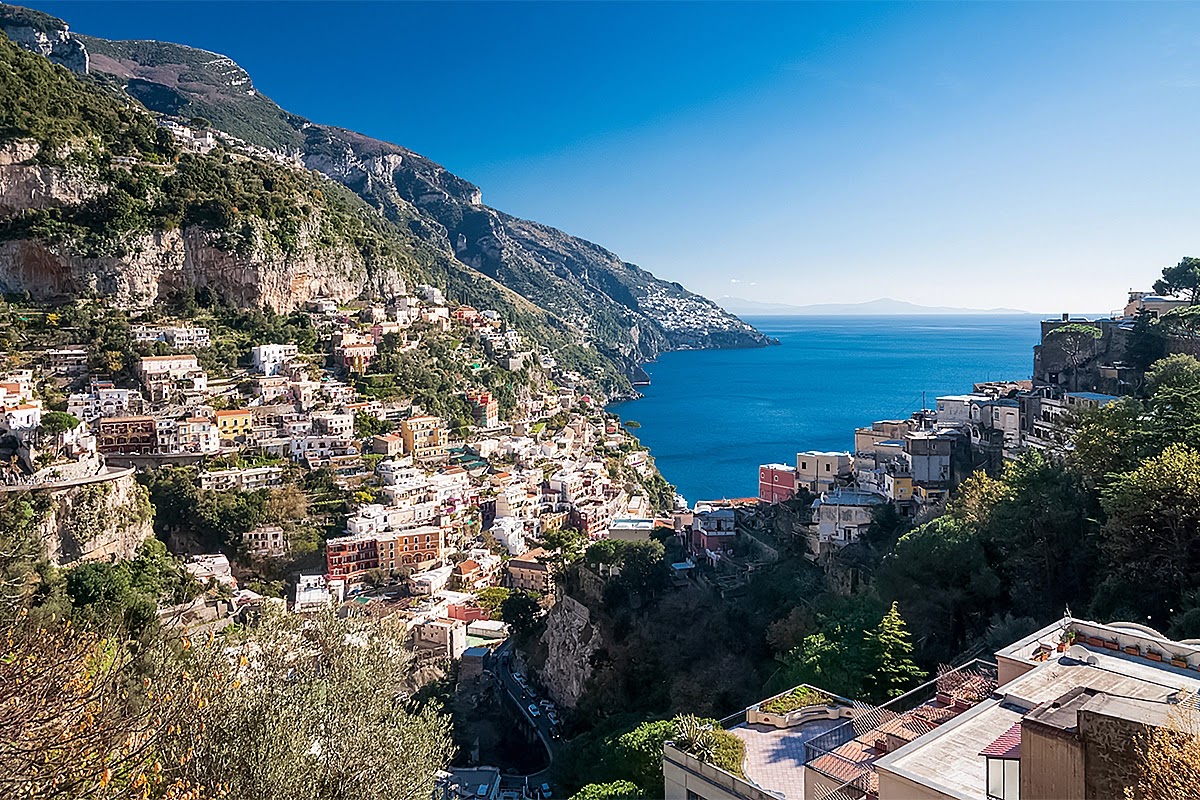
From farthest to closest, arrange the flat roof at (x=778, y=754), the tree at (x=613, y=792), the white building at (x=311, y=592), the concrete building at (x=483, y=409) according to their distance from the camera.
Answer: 1. the concrete building at (x=483, y=409)
2. the white building at (x=311, y=592)
3. the tree at (x=613, y=792)
4. the flat roof at (x=778, y=754)

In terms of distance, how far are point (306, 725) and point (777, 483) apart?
63.6 feet

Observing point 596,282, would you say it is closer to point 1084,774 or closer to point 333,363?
point 333,363

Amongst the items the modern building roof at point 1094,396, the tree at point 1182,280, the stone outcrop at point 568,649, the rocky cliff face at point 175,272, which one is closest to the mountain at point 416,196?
the rocky cliff face at point 175,272

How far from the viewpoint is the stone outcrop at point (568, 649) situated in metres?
19.4

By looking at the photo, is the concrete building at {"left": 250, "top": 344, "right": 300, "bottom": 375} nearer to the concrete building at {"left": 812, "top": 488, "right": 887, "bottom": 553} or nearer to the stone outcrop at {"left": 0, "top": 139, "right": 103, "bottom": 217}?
the stone outcrop at {"left": 0, "top": 139, "right": 103, "bottom": 217}

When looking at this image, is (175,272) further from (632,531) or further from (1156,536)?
(1156,536)

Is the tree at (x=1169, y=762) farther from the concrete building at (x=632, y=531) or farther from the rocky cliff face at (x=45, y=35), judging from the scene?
the rocky cliff face at (x=45, y=35)

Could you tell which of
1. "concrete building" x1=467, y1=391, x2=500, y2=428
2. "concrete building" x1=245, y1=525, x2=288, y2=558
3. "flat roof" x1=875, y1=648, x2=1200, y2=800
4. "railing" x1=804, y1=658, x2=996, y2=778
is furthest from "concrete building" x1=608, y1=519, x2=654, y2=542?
"flat roof" x1=875, y1=648, x2=1200, y2=800

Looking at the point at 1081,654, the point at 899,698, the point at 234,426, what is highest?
the point at 1081,654

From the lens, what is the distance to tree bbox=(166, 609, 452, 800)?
241 inches

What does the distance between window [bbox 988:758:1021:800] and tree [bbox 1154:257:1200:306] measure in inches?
973

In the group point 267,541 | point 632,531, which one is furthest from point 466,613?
point 267,541

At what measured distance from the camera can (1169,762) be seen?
3.46m

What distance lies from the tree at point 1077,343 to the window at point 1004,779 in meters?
18.2
